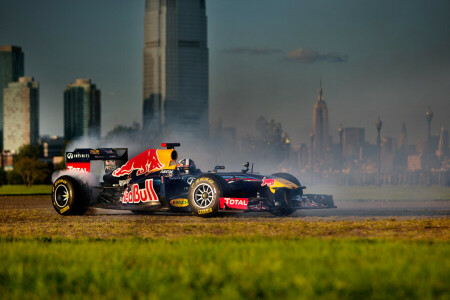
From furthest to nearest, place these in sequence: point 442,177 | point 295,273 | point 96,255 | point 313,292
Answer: point 442,177 → point 96,255 → point 295,273 → point 313,292

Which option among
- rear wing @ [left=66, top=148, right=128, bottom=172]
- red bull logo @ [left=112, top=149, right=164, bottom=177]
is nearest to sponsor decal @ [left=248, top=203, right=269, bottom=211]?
red bull logo @ [left=112, top=149, right=164, bottom=177]

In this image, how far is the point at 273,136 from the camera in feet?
330

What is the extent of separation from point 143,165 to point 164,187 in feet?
4.80

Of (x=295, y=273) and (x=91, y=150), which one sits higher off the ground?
(x=91, y=150)

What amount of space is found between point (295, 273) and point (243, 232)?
19.0ft

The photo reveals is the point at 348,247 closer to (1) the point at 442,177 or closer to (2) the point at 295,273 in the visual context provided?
(2) the point at 295,273

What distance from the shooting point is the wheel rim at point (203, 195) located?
58.2ft

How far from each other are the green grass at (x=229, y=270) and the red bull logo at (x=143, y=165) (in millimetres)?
8398

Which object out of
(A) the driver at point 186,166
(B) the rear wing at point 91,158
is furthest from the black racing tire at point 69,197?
(A) the driver at point 186,166

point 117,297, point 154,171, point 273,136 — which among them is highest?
point 273,136

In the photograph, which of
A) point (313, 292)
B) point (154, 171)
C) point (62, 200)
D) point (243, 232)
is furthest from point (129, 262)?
point (62, 200)

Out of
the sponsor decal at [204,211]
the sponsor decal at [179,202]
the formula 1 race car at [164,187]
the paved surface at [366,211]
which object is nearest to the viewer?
the sponsor decal at [204,211]

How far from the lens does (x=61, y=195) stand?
20.3m

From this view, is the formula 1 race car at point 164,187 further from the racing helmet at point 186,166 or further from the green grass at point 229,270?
the green grass at point 229,270
